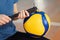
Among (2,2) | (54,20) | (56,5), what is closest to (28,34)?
(2,2)

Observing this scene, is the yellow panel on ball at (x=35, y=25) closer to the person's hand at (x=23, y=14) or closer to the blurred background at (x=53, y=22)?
the person's hand at (x=23, y=14)

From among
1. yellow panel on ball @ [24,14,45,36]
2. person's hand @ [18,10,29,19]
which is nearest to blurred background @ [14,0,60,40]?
yellow panel on ball @ [24,14,45,36]

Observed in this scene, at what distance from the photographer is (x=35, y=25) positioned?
1.08m

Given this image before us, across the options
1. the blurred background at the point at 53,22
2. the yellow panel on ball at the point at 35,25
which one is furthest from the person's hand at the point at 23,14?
the blurred background at the point at 53,22

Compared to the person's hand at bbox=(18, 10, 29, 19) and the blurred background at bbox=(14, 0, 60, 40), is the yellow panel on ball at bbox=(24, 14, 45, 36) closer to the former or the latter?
the person's hand at bbox=(18, 10, 29, 19)

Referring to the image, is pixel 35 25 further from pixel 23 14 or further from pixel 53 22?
pixel 53 22

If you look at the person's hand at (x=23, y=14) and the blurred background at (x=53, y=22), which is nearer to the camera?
the person's hand at (x=23, y=14)

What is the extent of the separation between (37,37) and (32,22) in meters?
0.11

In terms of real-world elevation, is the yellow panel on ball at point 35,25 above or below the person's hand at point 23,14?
below

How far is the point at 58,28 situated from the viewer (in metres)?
2.22

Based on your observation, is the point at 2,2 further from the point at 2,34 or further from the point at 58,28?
the point at 58,28

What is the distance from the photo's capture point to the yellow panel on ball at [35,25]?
1.08 meters

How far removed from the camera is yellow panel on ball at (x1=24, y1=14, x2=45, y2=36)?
1.08 metres

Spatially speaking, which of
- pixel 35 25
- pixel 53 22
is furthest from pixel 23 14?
pixel 53 22
